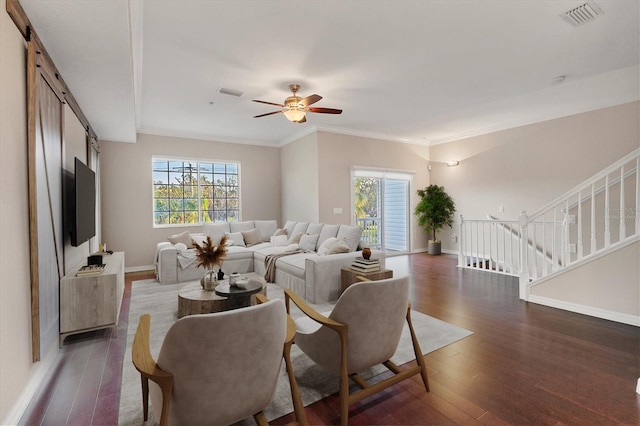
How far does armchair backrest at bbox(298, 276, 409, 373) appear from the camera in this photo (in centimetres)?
172

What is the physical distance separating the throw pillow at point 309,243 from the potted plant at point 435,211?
360 centimetres

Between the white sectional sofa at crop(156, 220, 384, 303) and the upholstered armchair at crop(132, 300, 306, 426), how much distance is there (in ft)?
8.05

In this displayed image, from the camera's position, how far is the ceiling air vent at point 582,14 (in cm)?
262

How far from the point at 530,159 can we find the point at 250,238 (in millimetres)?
5869

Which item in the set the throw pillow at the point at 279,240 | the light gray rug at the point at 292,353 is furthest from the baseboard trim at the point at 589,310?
the throw pillow at the point at 279,240

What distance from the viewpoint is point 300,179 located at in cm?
700

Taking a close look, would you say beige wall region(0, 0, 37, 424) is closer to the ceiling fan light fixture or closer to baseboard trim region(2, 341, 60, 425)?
baseboard trim region(2, 341, 60, 425)

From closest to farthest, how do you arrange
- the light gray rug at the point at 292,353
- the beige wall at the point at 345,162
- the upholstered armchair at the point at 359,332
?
the upholstered armchair at the point at 359,332 < the light gray rug at the point at 292,353 < the beige wall at the point at 345,162

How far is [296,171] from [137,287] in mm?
3962

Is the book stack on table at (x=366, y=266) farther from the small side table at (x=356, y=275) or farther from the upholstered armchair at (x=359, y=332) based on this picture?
the upholstered armchair at (x=359, y=332)

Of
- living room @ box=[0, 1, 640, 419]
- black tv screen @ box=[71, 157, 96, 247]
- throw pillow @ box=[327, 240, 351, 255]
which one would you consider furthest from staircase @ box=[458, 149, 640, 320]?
black tv screen @ box=[71, 157, 96, 247]

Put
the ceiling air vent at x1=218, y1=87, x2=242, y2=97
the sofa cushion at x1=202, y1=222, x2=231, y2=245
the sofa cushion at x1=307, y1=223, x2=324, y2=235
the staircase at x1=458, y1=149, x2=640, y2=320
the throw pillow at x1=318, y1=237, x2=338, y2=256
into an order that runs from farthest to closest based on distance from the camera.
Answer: the sofa cushion at x1=202, y1=222, x2=231, y2=245 < the sofa cushion at x1=307, y1=223, x2=324, y2=235 < the throw pillow at x1=318, y1=237, x2=338, y2=256 < the ceiling air vent at x1=218, y1=87, x2=242, y2=97 < the staircase at x1=458, y1=149, x2=640, y2=320

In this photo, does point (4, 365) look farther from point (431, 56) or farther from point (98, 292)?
point (431, 56)

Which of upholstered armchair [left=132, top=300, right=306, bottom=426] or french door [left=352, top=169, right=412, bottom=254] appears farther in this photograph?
french door [left=352, top=169, right=412, bottom=254]
